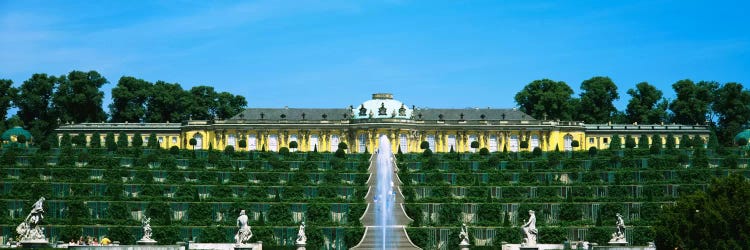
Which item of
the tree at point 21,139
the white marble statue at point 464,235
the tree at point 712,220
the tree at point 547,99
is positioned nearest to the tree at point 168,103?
the tree at point 21,139

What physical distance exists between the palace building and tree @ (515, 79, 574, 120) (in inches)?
190

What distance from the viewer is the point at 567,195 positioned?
7975 cm

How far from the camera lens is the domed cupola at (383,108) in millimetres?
116875

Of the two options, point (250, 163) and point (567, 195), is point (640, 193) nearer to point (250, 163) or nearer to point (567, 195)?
point (567, 195)

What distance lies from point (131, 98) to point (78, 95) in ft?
17.9

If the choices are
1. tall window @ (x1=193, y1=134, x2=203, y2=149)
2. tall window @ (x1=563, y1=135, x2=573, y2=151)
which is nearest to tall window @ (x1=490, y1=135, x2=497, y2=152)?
tall window @ (x1=563, y1=135, x2=573, y2=151)

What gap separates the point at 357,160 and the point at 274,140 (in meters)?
25.9

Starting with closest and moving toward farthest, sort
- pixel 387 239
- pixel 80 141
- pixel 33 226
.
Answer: pixel 33 226 → pixel 387 239 → pixel 80 141

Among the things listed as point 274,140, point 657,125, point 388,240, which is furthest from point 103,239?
point 657,125

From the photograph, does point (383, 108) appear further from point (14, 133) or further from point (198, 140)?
point (14, 133)

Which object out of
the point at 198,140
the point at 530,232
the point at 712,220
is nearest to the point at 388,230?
the point at 530,232

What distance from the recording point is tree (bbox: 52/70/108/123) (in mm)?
121688

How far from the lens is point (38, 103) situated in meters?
122

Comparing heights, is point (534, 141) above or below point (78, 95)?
below
